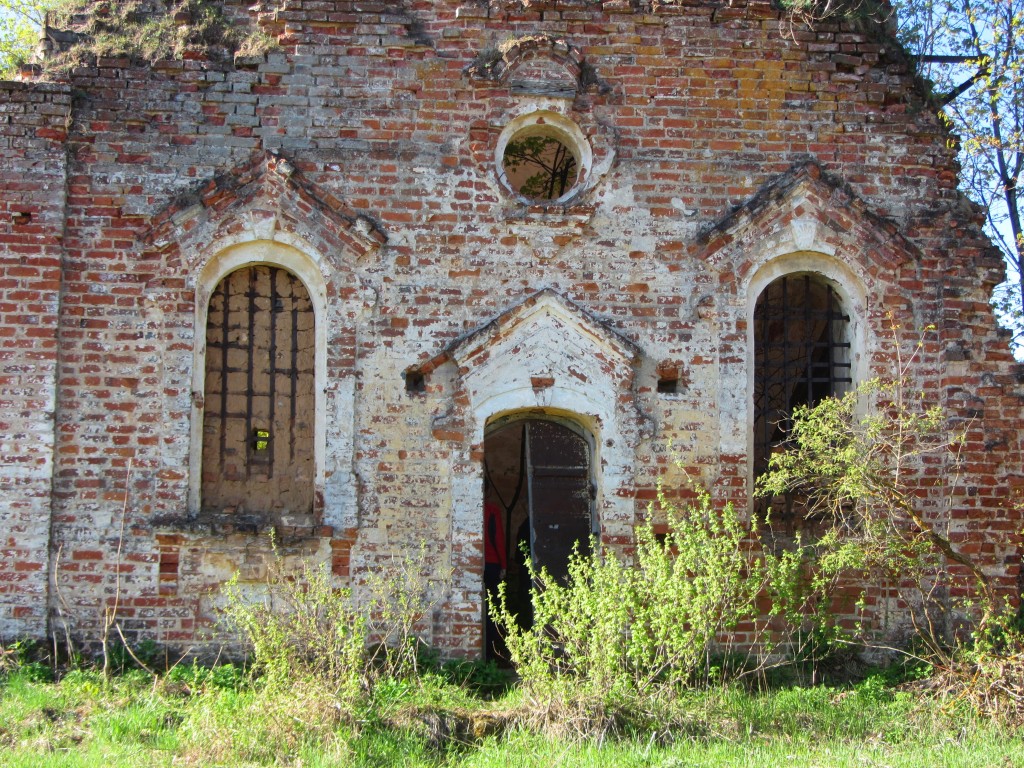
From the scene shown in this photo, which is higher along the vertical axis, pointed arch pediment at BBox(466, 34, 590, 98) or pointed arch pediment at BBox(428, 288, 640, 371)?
pointed arch pediment at BBox(466, 34, 590, 98)

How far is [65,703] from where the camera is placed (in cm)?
782

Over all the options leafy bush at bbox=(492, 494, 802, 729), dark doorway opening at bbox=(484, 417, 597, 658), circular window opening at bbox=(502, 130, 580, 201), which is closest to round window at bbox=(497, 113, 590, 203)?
circular window opening at bbox=(502, 130, 580, 201)

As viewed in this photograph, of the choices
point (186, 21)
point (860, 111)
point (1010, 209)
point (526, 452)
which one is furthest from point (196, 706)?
point (1010, 209)

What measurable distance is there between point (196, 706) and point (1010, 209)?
10306mm

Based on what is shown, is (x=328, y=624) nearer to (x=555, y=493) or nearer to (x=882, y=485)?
(x=555, y=493)

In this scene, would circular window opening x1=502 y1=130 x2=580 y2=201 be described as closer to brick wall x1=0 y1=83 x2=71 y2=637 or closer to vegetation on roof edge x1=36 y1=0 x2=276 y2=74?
vegetation on roof edge x1=36 y1=0 x2=276 y2=74

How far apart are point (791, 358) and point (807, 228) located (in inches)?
44.9

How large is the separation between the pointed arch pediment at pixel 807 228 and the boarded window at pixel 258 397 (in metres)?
3.53

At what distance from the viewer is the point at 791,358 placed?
1009 cm

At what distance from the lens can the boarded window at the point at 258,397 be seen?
9.30 meters

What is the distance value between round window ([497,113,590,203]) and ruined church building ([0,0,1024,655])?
0.05 metres

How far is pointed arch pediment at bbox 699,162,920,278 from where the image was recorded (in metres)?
9.67

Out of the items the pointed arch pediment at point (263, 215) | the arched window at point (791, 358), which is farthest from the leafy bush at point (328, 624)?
the arched window at point (791, 358)

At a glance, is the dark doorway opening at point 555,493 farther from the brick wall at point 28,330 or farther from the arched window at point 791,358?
the brick wall at point 28,330
